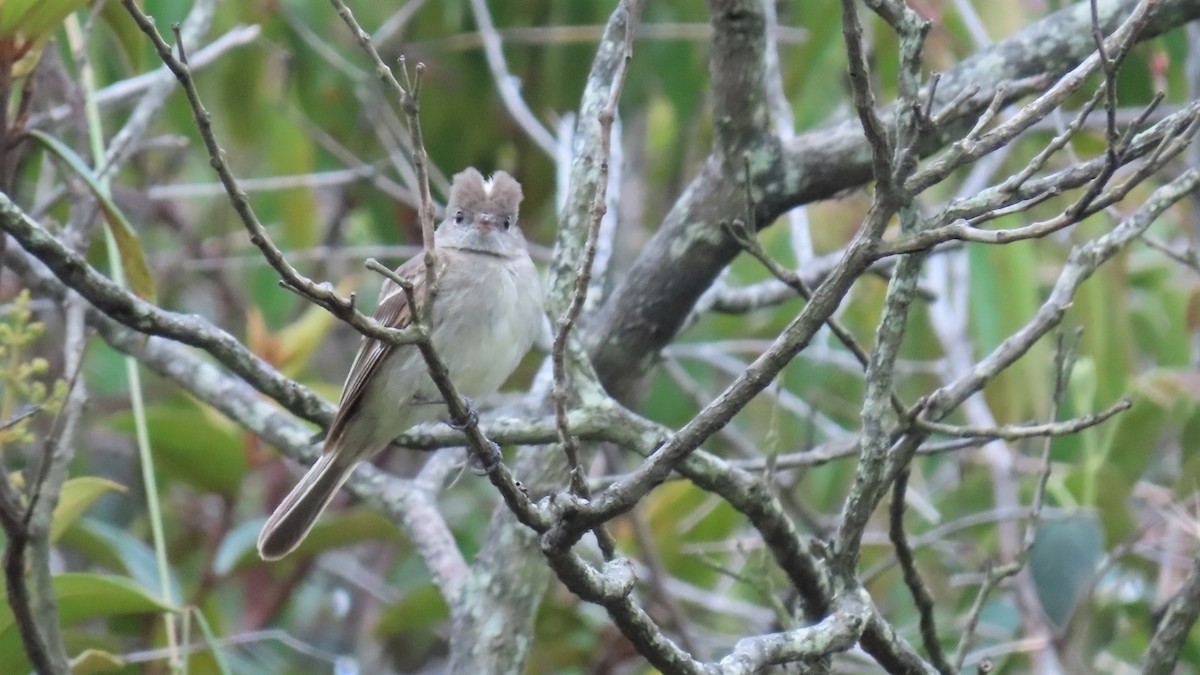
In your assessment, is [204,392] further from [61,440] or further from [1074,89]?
[1074,89]

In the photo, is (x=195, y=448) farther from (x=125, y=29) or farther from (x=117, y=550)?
(x=125, y=29)

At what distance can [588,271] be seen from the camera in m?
2.04

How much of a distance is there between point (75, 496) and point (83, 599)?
24cm

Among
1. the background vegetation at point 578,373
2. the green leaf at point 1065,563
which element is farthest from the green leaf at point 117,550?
the green leaf at point 1065,563

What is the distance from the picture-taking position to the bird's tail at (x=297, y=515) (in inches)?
137

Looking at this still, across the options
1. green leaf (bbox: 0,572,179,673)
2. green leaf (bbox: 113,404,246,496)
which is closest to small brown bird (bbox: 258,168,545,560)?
green leaf (bbox: 0,572,179,673)

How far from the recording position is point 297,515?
11.6ft

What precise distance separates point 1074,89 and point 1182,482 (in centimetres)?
241

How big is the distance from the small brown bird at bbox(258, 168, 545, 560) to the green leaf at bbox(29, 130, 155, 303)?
0.56 metres

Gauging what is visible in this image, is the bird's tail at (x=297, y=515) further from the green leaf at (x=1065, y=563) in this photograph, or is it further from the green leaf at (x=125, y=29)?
the green leaf at (x=1065, y=563)

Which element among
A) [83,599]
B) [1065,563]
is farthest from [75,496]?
[1065,563]

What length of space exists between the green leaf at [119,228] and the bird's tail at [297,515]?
0.82 meters

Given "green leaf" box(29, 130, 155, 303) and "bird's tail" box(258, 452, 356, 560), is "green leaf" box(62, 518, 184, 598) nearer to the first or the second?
"bird's tail" box(258, 452, 356, 560)

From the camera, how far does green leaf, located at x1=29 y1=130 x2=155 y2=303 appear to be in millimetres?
2641
